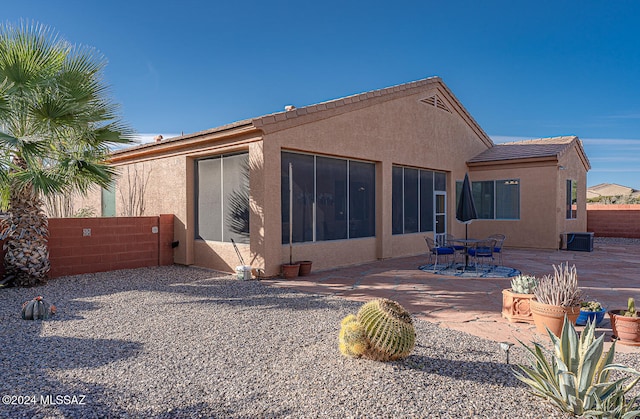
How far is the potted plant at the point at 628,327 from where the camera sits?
16.3 feet

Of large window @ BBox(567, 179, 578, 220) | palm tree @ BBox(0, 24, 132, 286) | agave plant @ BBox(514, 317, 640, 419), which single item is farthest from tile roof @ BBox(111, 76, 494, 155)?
agave plant @ BBox(514, 317, 640, 419)

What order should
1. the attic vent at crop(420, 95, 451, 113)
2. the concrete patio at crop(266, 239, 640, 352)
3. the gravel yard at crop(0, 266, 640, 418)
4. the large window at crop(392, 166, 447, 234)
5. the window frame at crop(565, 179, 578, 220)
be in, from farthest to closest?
the window frame at crop(565, 179, 578, 220)
the attic vent at crop(420, 95, 451, 113)
the large window at crop(392, 166, 447, 234)
the concrete patio at crop(266, 239, 640, 352)
the gravel yard at crop(0, 266, 640, 418)

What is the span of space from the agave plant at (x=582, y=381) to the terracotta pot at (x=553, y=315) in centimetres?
182

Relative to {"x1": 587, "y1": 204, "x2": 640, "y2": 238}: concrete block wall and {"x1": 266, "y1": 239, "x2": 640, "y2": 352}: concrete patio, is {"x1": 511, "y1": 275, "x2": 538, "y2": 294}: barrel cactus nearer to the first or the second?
{"x1": 266, "y1": 239, "x2": 640, "y2": 352}: concrete patio

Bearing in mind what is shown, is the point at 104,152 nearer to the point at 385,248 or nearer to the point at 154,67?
the point at 385,248

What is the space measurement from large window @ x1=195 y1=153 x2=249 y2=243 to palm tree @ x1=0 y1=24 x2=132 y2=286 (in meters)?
2.62

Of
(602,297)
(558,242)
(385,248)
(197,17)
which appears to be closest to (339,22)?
(197,17)

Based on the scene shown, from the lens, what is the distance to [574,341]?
3422 millimetres

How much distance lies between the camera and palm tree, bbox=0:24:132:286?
7.61m

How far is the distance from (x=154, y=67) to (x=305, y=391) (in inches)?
699

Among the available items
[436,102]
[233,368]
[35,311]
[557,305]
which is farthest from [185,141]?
[436,102]

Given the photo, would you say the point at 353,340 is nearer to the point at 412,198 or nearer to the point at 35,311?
the point at 35,311

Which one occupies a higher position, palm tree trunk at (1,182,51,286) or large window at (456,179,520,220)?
large window at (456,179,520,220)

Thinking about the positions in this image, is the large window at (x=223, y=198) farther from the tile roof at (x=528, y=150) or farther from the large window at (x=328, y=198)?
the tile roof at (x=528, y=150)
